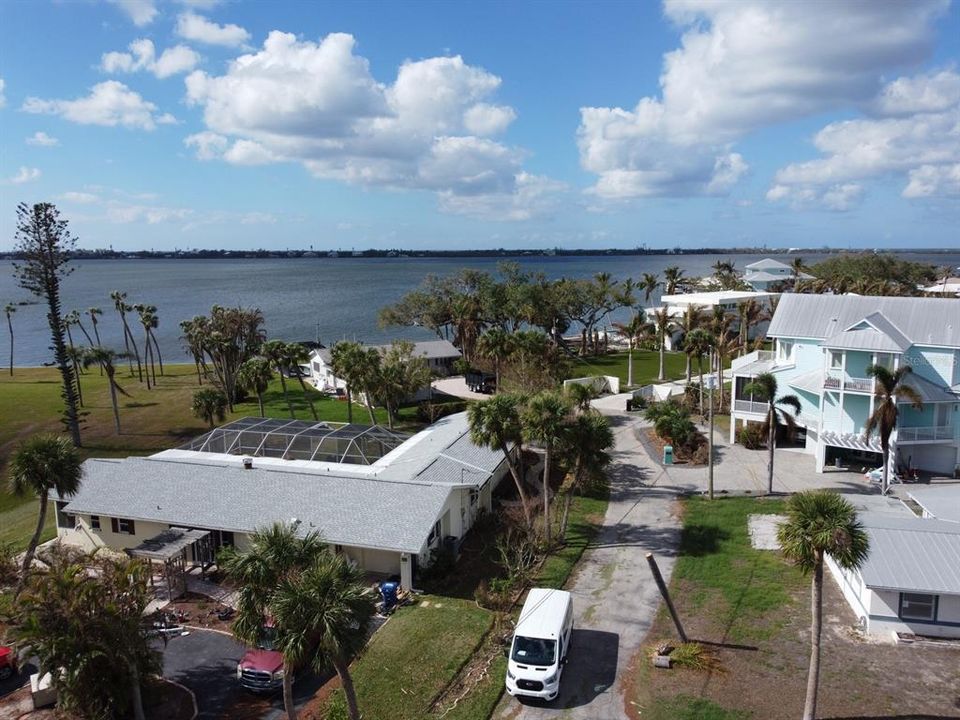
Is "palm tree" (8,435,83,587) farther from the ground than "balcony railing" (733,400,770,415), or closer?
farther from the ground

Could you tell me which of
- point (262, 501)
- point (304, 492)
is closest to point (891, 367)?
point (304, 492)

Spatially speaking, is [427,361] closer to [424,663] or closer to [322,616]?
[424,663]

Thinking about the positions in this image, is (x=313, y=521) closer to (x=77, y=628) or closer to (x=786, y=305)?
(x=77, y=628)

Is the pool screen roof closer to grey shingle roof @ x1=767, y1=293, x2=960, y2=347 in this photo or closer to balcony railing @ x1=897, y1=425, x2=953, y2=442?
grey shingle roof @ x1=767, y1=293, x2=960, y2=347

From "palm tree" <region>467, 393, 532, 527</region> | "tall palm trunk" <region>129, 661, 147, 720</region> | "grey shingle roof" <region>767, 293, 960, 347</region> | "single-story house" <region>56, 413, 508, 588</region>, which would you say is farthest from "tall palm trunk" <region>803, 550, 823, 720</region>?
"grey shingle roof" <region>767, 293, 960, 347</region>

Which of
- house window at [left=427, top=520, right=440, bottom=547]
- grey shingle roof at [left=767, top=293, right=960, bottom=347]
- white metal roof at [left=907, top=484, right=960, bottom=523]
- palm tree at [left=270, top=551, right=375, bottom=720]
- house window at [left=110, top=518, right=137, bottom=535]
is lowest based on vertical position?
house window at [left=110, top=518, right=137, bottom=535]
